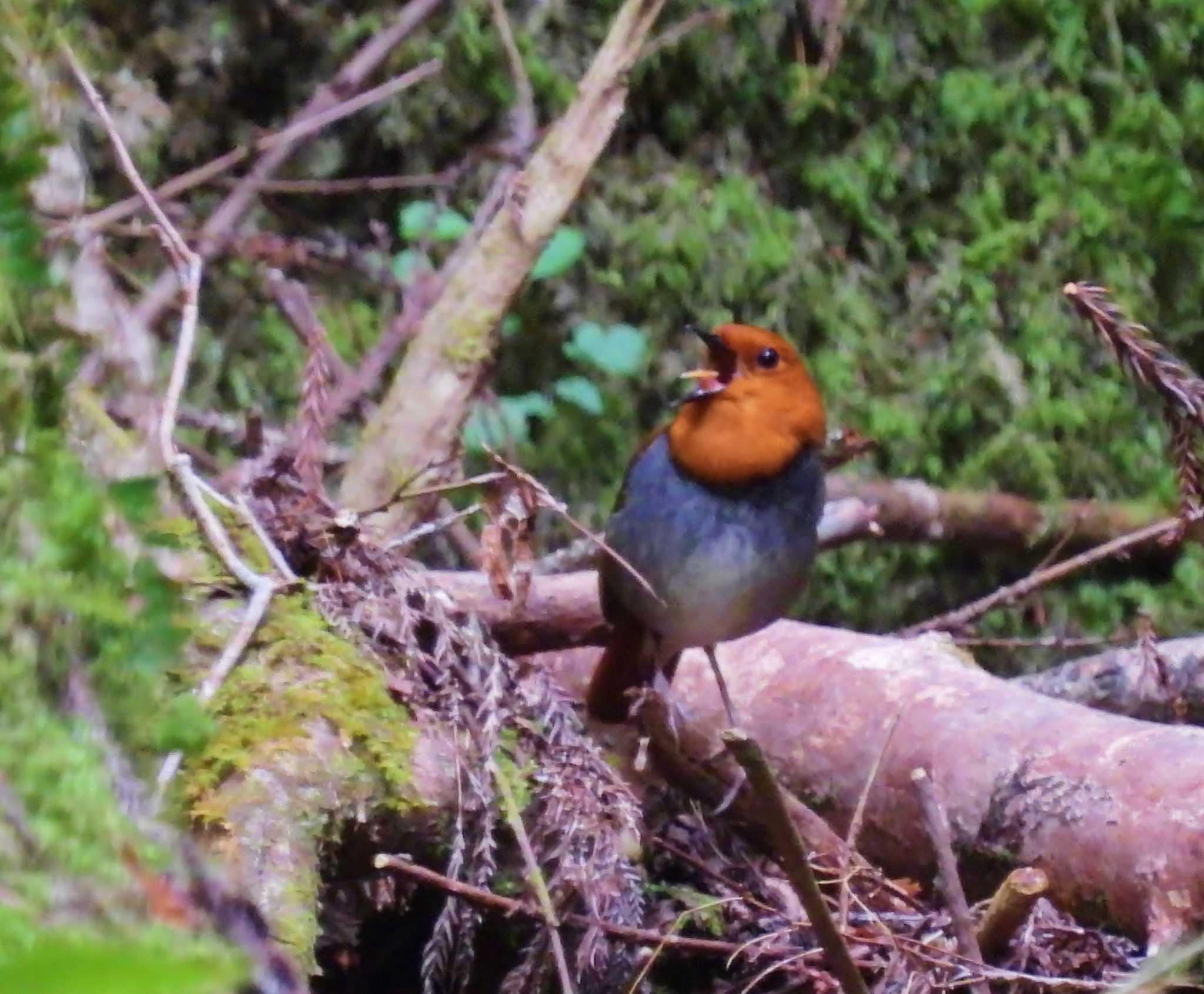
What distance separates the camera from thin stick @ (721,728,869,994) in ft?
3.42

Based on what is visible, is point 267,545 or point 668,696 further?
point 668,696

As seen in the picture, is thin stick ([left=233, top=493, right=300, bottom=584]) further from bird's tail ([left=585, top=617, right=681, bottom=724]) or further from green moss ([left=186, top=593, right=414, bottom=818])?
bird's tail ([left=585, top=617, right=681, bottom=724])

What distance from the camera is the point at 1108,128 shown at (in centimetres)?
323

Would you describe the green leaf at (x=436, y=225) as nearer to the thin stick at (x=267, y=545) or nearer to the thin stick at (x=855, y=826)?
the thin stick at (x=267, y=545)

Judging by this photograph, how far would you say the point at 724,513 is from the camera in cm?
226

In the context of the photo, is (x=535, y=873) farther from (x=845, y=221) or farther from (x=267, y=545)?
(x=845, y=221)

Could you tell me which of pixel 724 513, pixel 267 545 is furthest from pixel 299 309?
pixel 267 545

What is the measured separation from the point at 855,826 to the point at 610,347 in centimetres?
168

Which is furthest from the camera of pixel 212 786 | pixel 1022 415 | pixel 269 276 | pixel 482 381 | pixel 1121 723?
pixel 1022 415

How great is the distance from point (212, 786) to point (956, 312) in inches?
89.3

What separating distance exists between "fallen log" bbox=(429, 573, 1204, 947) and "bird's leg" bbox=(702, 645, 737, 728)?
15 millimetres

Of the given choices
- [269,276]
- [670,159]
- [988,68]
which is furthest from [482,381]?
[988,68]

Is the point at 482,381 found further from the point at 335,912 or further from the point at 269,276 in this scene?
the point at 335,912

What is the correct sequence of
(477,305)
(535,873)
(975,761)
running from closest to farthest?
1. (535,873)
2. (975,761)
3. (477,305)
